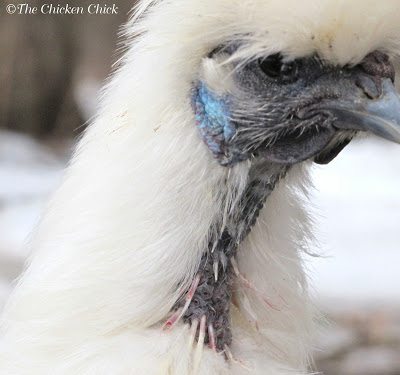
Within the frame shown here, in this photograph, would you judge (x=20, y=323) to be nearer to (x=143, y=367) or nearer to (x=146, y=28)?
(x=143, y=367)

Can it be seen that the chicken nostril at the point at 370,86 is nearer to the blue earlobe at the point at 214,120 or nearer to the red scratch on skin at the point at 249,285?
the blue earlobe at the point at 214,120

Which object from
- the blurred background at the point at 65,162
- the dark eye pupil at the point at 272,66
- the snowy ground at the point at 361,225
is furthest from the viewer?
the snowy ground at the point at 361,225

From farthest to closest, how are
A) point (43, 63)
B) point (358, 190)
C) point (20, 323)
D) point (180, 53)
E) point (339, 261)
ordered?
point (43, 63), point (358, 190), point (339, 261), point (20, 323), point (180, 53)

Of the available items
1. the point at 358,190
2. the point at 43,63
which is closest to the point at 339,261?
the point at 358,190

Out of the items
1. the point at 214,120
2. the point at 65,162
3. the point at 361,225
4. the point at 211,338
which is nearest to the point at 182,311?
the point at 211,338

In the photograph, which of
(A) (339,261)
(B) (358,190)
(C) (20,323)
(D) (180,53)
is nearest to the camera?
(D) (180,53)

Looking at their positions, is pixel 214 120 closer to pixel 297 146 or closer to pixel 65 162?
pixel 297 146

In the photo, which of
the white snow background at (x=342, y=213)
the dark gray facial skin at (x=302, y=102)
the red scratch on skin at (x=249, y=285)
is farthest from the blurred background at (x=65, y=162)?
the dark gray facial skin at (x=302, y=102)
